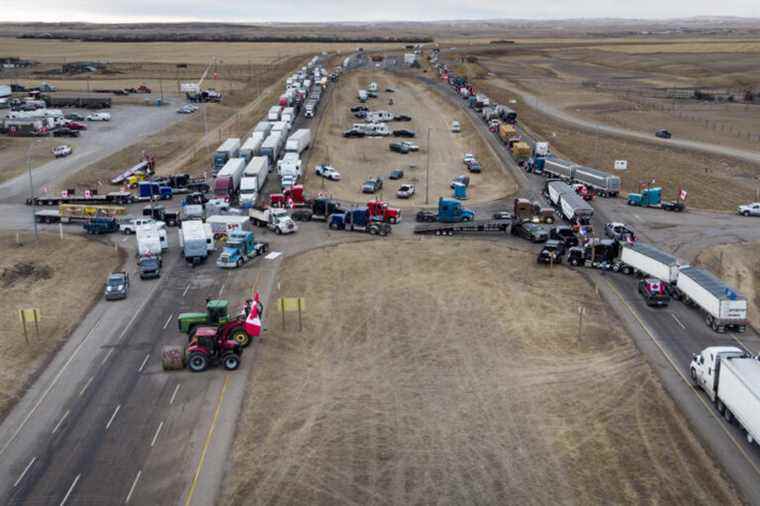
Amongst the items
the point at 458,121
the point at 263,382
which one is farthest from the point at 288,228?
the point at 458,121

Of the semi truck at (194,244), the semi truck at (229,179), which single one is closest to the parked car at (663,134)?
the semi truck at (229,179)

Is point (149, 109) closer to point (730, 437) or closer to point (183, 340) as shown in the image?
point (183, 340)

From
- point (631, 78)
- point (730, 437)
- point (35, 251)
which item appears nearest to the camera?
point (730, 437)

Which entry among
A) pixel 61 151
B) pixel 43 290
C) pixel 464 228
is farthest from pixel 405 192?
pixel 61 151

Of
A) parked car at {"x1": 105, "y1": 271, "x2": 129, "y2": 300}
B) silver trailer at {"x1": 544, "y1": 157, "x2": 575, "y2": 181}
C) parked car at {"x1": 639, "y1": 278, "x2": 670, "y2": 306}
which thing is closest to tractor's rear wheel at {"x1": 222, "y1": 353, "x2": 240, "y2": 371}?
parked car at {"x1": 105, "y1": 271, "x2": 129, "y2": 300}

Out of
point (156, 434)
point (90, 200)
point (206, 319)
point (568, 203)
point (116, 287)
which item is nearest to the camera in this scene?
point (156, 434)

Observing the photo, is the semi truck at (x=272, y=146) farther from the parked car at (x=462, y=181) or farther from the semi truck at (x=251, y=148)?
the parked car at (x=462, y=181)

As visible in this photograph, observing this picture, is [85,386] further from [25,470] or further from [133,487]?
[133,487]
